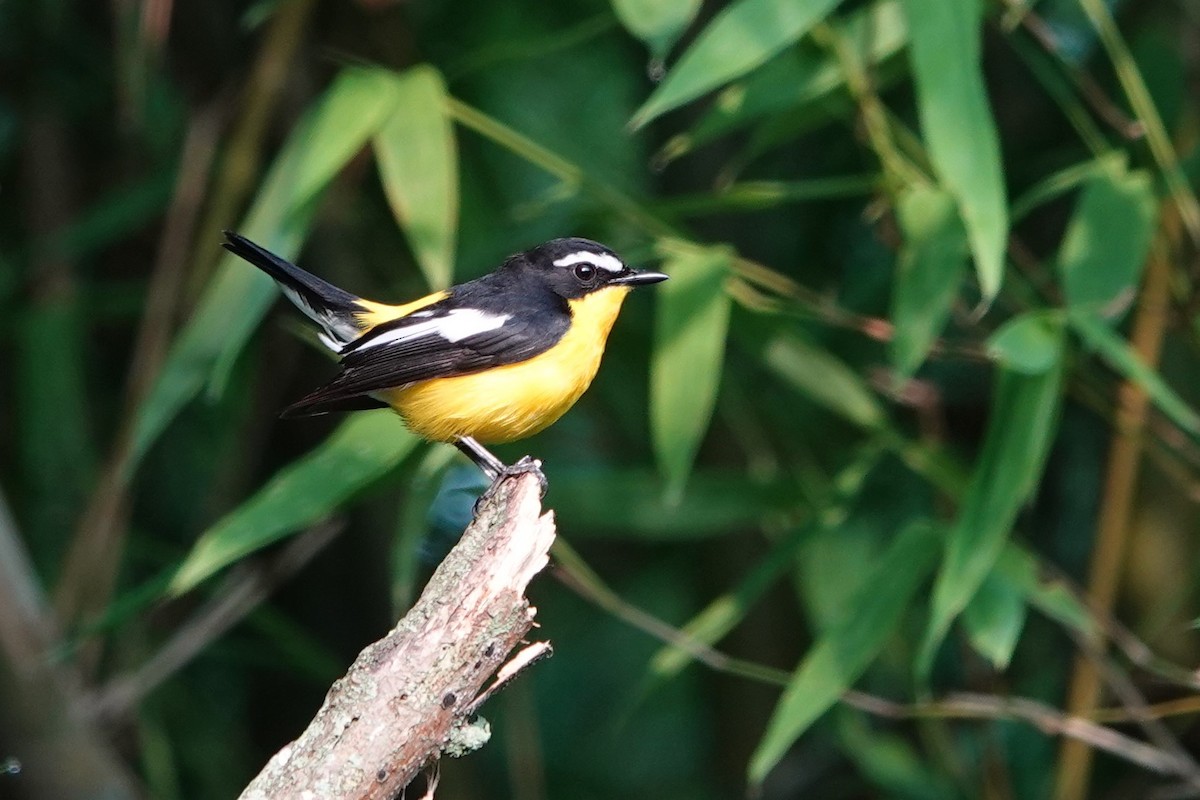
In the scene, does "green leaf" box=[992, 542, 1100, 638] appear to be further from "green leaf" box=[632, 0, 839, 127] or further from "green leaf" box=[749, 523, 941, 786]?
"green leaf" box=[632, 0, 839, 127]

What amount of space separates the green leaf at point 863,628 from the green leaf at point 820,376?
489 mm

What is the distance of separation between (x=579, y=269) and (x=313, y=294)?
569 mm

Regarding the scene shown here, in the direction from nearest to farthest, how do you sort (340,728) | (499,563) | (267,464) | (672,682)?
1. (340,728)
2. (499,563)
3. (267,464)
4. (672,682)

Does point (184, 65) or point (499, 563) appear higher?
point (184, 65)

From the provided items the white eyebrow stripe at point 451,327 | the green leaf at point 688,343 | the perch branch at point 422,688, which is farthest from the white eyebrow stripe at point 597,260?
the perch branch at point 422,688

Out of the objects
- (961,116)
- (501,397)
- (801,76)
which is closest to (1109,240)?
(961,116)

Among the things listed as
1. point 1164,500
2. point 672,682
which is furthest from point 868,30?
point 672,682

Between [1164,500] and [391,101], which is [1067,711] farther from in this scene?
[391,101]

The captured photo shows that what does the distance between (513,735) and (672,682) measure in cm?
97

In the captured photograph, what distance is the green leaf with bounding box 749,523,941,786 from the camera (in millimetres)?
3100

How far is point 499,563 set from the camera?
2166 mm

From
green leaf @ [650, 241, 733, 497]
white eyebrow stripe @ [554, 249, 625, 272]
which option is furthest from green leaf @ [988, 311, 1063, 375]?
white eyebrow stripe @ [554, 249, 625, 272]

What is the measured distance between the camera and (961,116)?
279 centimetres

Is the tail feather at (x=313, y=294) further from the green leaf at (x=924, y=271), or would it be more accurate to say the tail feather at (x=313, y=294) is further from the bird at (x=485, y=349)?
the green leaf at (x=924, y=271)
